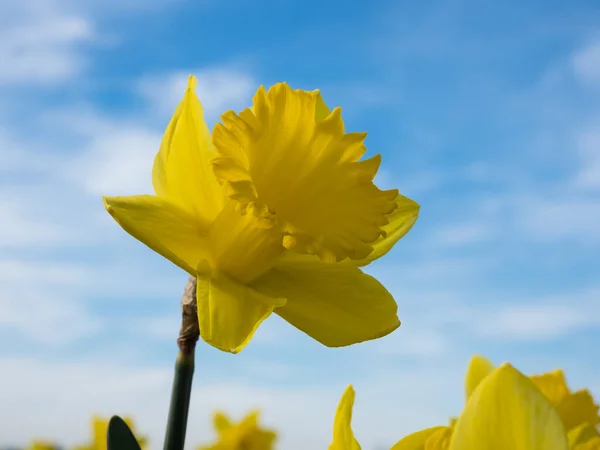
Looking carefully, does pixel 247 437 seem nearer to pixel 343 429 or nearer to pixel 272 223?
pixel 272 223

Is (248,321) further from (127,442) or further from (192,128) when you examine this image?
(192,128)

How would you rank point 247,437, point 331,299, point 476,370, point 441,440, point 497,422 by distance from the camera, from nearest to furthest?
1. point 497,422
2. point 441,440
3. point 476,370
4. point 331,299
5. point 247,437

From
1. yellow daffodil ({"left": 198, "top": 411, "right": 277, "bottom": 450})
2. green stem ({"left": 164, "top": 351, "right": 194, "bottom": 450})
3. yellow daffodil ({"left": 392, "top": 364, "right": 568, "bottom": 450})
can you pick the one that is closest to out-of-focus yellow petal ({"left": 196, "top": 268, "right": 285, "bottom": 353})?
green stem ({"left": 164, "top": 351, "right": 194, "bottom": 450})

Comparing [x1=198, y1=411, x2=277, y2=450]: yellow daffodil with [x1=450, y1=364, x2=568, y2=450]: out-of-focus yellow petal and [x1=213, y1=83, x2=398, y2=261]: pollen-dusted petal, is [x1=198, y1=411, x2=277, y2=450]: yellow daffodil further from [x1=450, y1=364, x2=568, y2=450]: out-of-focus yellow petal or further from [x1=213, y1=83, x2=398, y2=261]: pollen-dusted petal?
[x1=450, y1=364, x2=568, y2=450]: out-of-focus yellow petal

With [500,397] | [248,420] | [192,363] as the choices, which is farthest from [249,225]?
[248,420]

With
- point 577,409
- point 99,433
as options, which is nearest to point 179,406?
point 577,409
